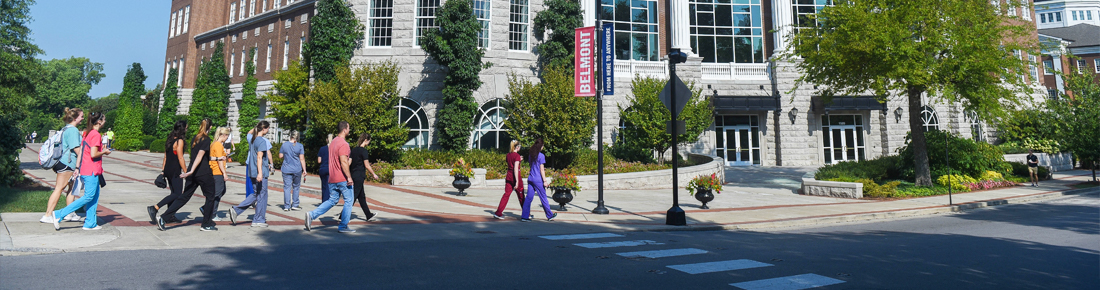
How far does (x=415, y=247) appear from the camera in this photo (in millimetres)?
7098

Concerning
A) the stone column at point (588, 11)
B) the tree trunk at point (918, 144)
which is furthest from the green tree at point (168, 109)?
the tree trunk at point (918, 144)

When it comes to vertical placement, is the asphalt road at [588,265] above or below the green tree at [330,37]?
below

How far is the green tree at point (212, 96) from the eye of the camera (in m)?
42.4

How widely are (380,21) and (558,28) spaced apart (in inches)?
321

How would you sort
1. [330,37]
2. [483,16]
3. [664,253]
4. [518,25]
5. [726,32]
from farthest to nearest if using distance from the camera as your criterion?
[726,32], [518,25], [483,16], [330,37], [664,253]

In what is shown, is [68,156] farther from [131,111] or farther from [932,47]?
[131,111]

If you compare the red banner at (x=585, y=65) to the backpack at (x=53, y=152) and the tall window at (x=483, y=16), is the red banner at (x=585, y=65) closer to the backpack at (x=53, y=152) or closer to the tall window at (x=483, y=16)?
A: the tall window at (x=483, y=16)

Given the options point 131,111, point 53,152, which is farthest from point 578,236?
point 131,111

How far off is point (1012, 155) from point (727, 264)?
3024 centimetres

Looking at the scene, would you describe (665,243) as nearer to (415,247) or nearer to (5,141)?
(415,247)

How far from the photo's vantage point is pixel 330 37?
24422mm

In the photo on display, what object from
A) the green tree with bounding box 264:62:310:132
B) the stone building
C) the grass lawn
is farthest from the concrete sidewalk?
the stone building

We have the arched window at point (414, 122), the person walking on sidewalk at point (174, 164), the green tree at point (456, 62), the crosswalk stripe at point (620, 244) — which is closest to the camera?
the crosswalk stripe at point (620, 244)

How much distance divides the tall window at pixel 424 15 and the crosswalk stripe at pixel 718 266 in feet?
70.1
